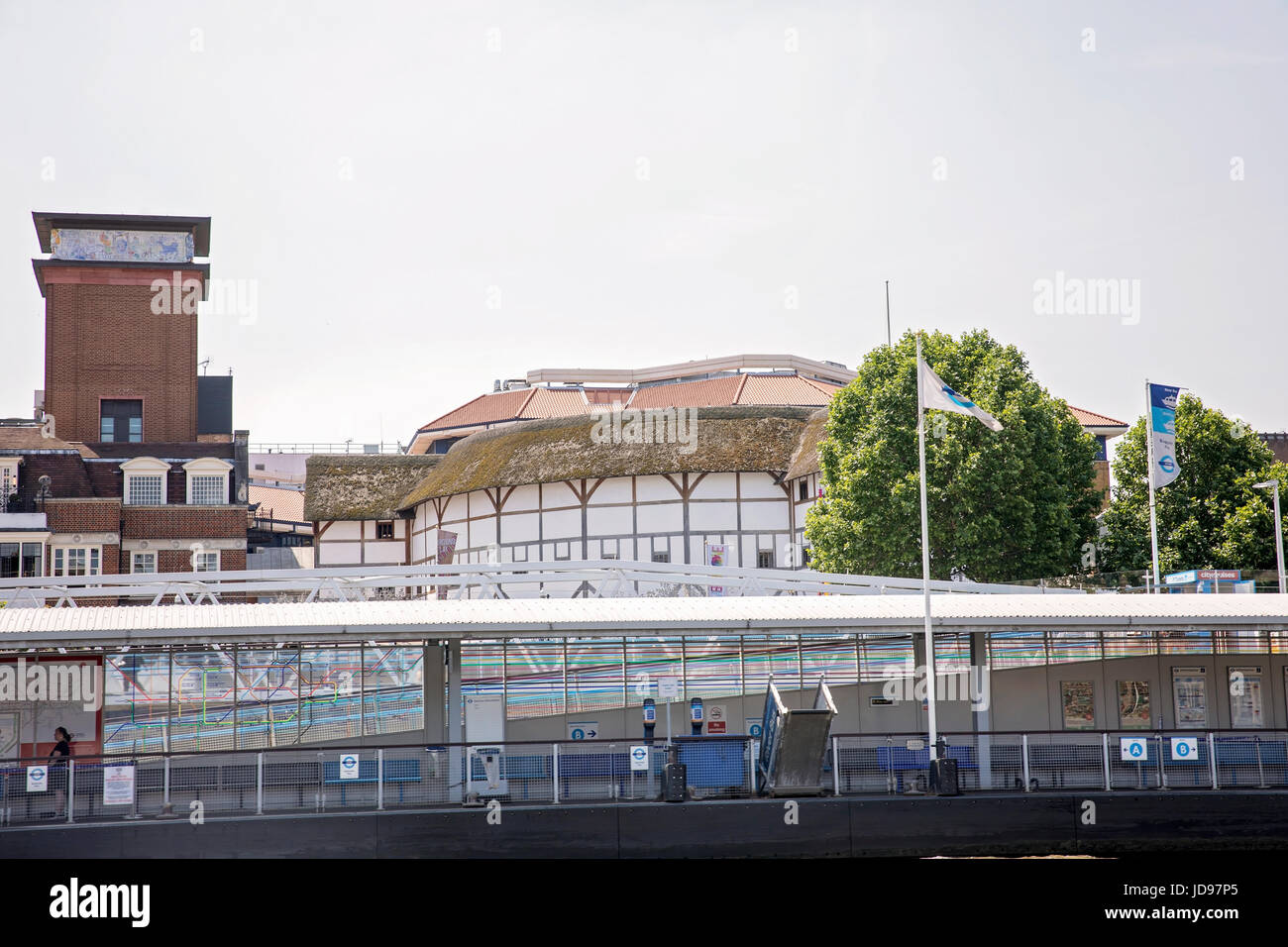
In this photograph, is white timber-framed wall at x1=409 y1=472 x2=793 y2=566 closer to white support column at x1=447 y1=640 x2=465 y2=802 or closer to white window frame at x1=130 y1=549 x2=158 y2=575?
white window frame at x1=130 y1=549 x2=158 y2=575

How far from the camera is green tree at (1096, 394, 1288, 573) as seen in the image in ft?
163

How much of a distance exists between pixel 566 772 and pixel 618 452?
30684 millimetres

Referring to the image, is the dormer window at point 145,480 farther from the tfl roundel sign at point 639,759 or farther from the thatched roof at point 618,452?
the tfl roundel sign at point 639,759

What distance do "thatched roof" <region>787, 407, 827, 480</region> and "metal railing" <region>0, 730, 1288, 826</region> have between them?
25344 mm

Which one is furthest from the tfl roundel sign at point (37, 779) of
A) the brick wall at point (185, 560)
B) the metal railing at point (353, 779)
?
the brick wall at point (185, 560)

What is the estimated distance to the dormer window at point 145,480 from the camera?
59938mm

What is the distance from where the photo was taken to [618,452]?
5538 cm

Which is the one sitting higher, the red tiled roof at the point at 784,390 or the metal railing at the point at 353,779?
the red tiled roof at the point at 784,390

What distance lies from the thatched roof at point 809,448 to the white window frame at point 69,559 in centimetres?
2462

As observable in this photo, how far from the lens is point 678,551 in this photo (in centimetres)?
5294

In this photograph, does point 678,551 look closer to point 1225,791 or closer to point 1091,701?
point 1091,701

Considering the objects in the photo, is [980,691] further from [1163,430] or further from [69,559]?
[69,559]
